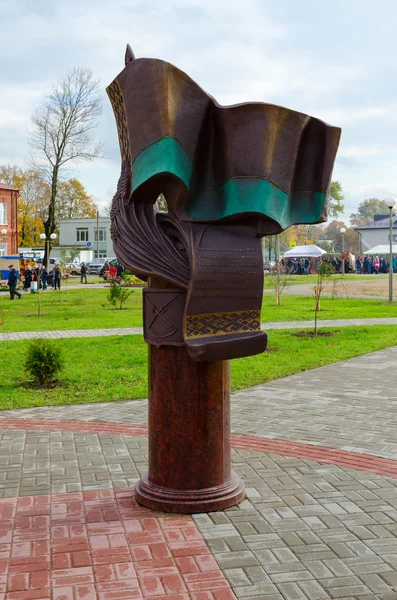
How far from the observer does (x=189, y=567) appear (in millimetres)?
3773

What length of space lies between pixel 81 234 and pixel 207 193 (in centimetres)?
7452

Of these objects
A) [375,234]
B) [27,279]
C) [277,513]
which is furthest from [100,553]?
[375,234]

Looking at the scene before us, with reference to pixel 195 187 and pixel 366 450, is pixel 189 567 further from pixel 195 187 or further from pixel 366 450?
pixel 366 450

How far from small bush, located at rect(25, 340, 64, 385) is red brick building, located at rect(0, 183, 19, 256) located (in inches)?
1837

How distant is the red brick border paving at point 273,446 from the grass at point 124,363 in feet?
3.42

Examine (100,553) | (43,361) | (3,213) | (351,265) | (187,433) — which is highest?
(3,213)

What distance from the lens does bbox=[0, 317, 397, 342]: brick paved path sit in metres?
14.9

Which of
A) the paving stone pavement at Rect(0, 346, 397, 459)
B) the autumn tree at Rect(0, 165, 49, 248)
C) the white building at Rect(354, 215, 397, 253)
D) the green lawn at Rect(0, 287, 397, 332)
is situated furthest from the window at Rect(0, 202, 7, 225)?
the paving stone pavement at Rect(0, 346, 397, 459)

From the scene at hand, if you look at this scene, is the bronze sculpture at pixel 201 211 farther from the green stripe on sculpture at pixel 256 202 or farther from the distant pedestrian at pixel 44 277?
the distant pedestrian at pixel 44 277

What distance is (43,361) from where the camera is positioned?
932 centimetres

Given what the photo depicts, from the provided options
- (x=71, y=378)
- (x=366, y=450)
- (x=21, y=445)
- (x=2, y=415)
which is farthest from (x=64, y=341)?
(x=366, y=450)

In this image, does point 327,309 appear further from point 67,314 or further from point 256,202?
point 256,202

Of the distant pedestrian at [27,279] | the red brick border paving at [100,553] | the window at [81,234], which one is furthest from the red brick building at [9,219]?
the red brick border paving at [100,553]

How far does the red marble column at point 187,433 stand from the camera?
4.60m
